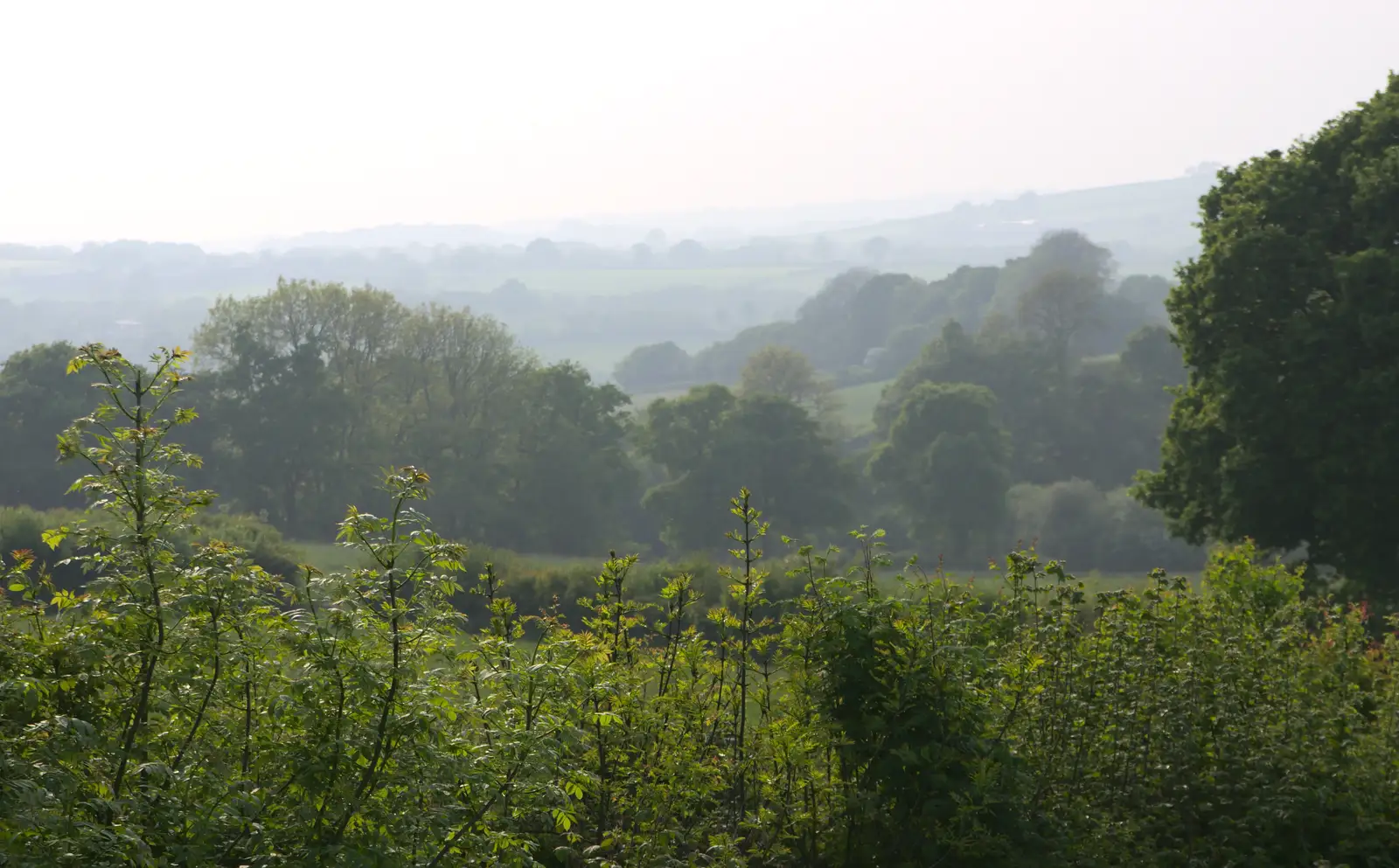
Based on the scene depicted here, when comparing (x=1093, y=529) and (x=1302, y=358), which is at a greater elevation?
(x=1302, y=358)

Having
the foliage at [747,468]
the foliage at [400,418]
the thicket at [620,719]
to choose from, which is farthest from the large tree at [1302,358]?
the foliage at [400,418]

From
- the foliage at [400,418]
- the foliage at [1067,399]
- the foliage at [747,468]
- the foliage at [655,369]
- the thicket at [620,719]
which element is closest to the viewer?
the thicket at [620,719]

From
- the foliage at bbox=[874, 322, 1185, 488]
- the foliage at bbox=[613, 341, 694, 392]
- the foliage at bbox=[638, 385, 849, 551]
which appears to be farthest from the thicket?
the foliage at bbox=[613, 341, 694, 392]

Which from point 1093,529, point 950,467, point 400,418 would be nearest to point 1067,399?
point 1093,529

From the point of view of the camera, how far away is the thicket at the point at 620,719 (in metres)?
4.52

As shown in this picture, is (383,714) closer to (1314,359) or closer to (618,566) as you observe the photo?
(618,566)

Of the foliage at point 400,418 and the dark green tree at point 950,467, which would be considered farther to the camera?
the dark green tree at point 950,467

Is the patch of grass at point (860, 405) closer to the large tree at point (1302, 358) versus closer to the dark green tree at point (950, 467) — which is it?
the dark green tree at point (950, 467)

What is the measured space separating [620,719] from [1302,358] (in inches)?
744

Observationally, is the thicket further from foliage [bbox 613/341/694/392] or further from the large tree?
foliage [bbox 613/341/694/392]

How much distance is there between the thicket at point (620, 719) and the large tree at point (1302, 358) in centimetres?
1101

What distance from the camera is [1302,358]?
2045 cm

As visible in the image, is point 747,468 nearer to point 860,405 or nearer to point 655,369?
point 860,405

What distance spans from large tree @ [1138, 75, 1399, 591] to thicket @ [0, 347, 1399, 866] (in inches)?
433
